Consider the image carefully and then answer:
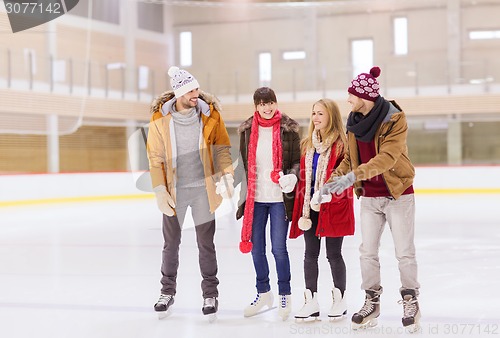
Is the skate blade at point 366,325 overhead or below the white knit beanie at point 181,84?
below

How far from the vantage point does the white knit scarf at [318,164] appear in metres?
3.44

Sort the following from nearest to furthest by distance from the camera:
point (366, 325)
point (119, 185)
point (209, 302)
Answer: point (366, 325) < point (209, 302) < point (119, 185)

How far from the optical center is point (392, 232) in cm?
332

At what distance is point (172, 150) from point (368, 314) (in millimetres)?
1250

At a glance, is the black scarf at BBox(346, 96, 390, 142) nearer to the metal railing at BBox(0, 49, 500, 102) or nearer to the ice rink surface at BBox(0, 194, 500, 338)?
the ice rink surface at BBox(0, 194, 500, 338)

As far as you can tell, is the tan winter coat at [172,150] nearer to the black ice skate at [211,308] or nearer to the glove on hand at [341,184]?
the black ice skate at [211,308]

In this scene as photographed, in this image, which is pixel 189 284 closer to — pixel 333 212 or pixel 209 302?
pixel 209 302

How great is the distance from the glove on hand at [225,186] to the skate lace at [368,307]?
33.6 inches

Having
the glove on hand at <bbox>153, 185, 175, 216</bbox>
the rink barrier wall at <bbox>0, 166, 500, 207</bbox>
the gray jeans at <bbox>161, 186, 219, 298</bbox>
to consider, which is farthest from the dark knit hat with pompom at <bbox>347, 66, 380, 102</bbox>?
the rink barrier wall at <bbox>0, 166, 500, 207</bbox>

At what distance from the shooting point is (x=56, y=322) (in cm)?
357

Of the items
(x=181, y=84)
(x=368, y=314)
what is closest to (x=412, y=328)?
(x=368, y=314)

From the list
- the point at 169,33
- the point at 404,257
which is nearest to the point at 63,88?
the point at 169,33

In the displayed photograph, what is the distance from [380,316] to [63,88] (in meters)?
12.2

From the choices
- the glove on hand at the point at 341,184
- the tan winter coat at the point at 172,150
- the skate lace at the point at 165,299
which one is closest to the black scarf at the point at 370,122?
the glove on hand at the point at 341,184
